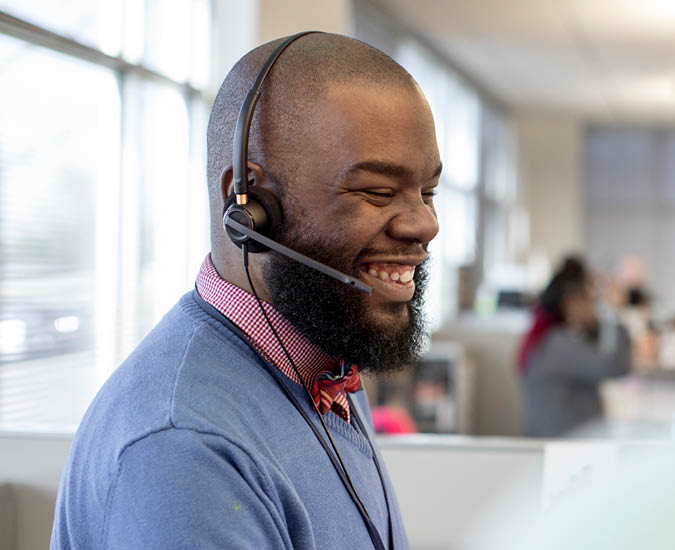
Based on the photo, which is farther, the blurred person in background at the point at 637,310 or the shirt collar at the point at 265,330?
the blurred person in background at the point at 637,310

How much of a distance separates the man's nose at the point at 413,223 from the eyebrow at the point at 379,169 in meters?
0.03

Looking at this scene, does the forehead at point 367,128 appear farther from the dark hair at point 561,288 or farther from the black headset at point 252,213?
the dark hair at point 561,288

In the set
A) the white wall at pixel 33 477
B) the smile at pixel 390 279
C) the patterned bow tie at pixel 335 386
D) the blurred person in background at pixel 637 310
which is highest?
the smile at pixel 390 279

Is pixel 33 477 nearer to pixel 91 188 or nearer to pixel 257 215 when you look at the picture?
pixel 257 215

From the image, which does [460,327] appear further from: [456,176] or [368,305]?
[368,305]

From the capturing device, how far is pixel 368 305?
0.68 meters

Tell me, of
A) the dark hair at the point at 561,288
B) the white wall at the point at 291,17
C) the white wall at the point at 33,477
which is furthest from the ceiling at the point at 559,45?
the white wall at the point at 33,477

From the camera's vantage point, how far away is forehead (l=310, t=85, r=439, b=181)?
64 cm

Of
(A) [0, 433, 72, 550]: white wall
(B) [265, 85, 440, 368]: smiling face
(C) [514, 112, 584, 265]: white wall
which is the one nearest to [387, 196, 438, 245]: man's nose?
(B) [265, 85, 440, 368]: smiling face

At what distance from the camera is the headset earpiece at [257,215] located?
65 cm

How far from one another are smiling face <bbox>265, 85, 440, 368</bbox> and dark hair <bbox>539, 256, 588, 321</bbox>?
2811 millimetres

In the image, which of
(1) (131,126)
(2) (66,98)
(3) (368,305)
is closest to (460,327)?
(1) (131,126)

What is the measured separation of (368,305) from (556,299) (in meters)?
2.84

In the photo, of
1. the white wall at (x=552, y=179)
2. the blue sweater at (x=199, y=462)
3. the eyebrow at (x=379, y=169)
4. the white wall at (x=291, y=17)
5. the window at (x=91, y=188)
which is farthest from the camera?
the white wall at (x=552, y=179)
